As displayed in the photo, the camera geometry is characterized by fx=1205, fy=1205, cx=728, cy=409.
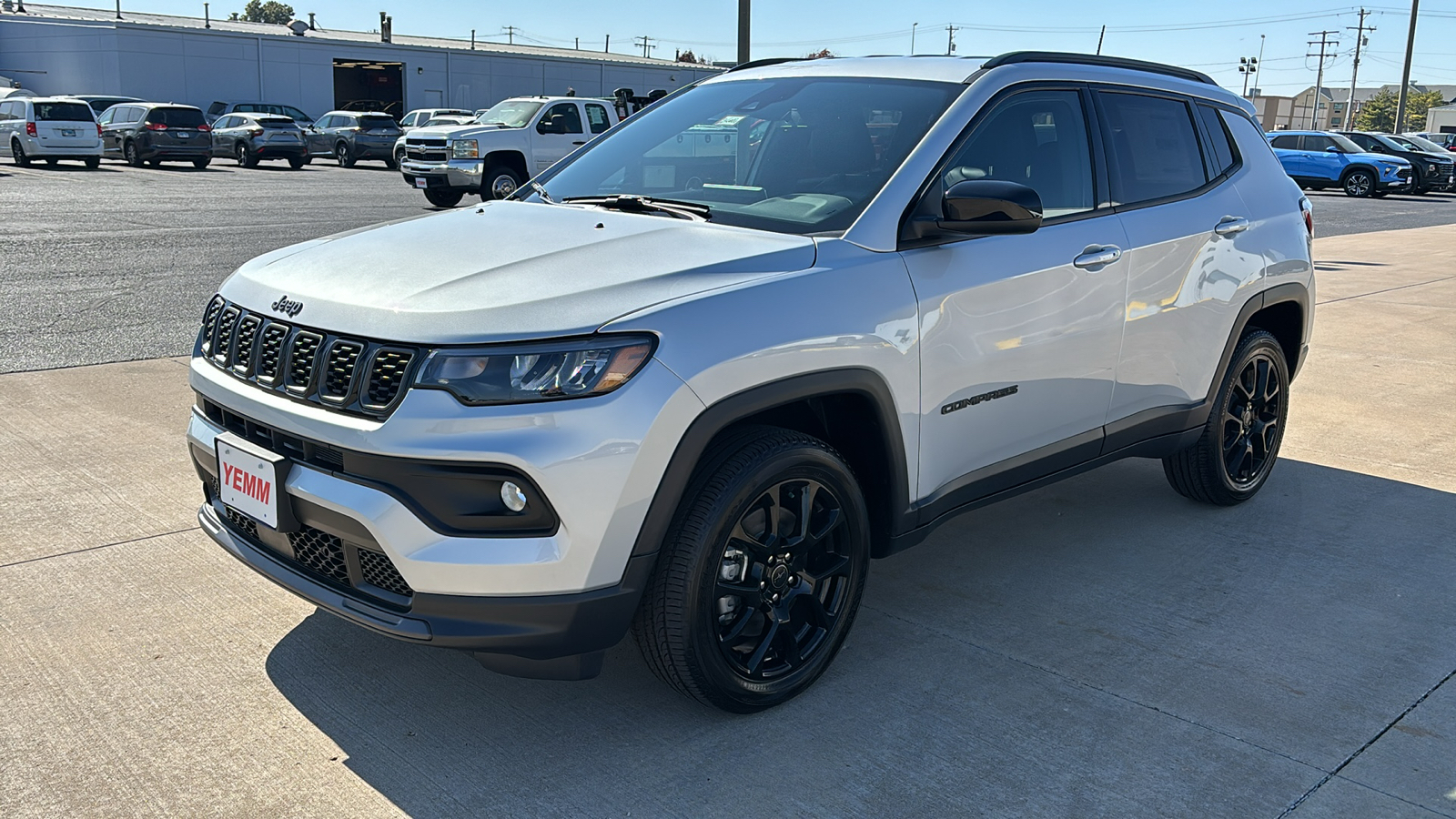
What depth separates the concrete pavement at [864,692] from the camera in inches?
117

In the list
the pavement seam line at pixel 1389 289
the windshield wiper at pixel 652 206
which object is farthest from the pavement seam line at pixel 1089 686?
the pavement seam line at pixel 1389 289

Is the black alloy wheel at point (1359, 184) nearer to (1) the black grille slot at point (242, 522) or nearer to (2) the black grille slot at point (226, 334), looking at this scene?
(2) the black grille slot at point (226, 334)

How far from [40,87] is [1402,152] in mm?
50665

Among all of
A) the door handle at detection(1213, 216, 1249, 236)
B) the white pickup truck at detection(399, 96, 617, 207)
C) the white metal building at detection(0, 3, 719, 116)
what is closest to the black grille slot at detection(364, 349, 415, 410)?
the door handle at detection(1213, 216, 1249, 236)

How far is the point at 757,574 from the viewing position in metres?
3.27

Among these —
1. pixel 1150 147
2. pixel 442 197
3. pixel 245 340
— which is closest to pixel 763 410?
pixel 245 340

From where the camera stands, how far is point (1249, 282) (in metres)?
5.02

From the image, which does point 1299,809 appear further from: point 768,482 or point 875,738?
point 768,482

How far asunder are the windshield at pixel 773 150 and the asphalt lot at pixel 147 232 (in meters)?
0.86

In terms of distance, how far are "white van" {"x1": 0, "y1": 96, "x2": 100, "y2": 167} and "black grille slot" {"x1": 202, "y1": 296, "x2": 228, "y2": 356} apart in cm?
2707

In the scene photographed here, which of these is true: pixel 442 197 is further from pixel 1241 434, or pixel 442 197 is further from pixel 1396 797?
pixel 1396 797

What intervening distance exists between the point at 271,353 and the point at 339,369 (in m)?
0.34

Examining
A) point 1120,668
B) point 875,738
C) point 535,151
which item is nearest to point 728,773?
point 875,738

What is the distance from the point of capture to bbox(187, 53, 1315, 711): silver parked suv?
2820 millimetres
